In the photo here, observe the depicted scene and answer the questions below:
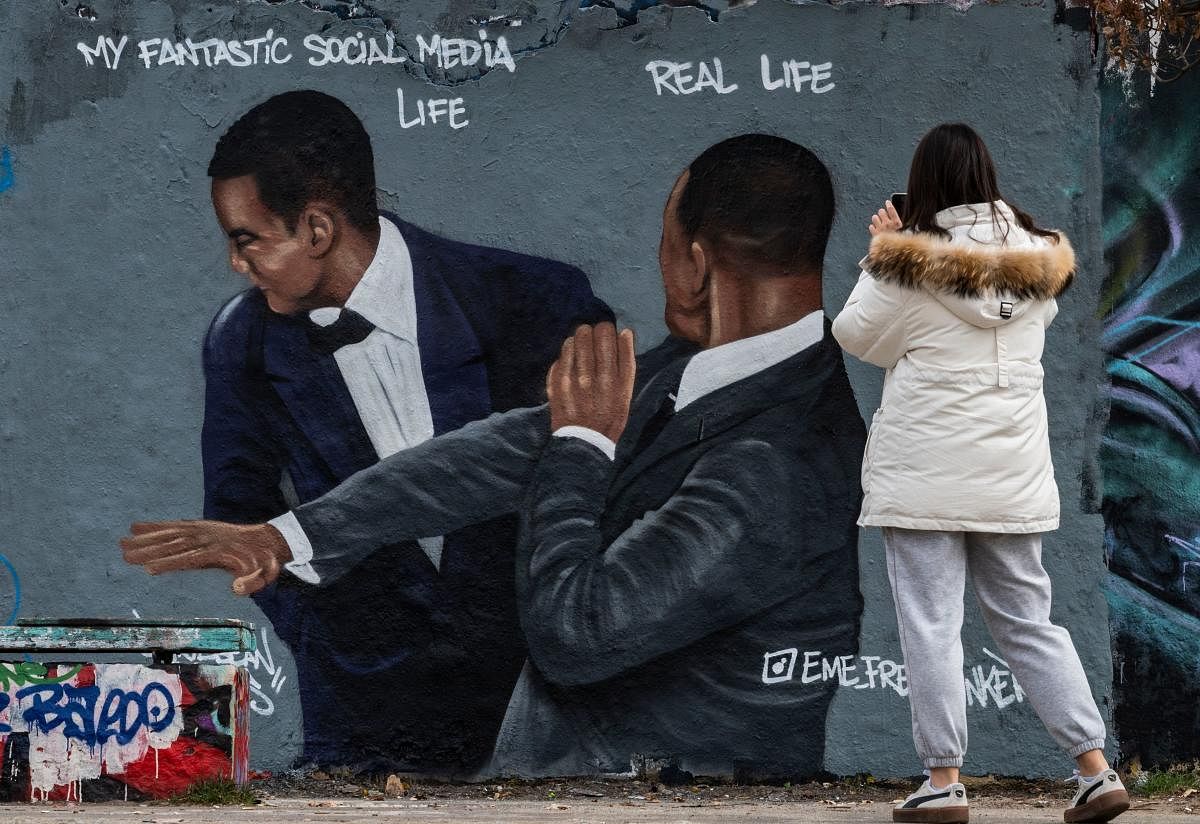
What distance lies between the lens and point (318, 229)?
219 inches

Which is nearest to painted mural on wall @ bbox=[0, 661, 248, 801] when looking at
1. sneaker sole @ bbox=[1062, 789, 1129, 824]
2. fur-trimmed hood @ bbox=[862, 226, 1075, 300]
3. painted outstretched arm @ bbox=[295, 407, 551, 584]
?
painted outstretched arm @ bbox=[295, 407, 551, 584]

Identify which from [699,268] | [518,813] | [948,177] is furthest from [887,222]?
[518,813]

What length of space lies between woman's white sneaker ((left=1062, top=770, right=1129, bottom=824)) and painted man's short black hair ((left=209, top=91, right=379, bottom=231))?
3.07 metres

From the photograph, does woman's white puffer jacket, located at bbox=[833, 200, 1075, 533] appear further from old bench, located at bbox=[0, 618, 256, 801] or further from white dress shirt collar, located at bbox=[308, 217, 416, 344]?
old bench, located at bbox=[0, 618, 256, 801]

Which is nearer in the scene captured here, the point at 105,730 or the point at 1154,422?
the point at 105,730

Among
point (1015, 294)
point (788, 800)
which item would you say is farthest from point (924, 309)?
point (788, 800)

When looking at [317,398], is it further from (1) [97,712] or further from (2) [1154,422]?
(2) [1154,422]

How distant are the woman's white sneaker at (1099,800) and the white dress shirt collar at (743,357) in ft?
6.19

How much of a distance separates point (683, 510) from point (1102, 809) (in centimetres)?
185

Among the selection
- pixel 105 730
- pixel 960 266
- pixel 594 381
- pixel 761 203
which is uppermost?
pixel 761 203

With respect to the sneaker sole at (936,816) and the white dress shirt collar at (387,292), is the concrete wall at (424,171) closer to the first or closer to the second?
the white dress shirt collar at (387,292)

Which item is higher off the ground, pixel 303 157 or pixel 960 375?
pixel 303 157

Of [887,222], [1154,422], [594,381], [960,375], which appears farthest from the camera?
[594,381]

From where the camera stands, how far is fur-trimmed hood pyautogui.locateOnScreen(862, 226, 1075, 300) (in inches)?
162
